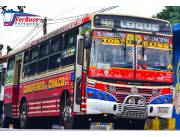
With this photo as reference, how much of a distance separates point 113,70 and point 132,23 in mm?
1569

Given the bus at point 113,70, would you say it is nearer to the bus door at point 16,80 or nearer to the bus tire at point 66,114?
the bus tire at point 66,114

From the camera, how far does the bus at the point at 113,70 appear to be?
1441cm

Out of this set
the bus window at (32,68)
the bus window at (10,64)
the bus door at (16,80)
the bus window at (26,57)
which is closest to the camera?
the bus window at (32,68)

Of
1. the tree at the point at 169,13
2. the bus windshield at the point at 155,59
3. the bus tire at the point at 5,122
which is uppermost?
the tree at the point at 169,13

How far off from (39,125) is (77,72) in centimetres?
625

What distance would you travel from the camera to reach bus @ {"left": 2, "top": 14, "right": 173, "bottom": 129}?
14406 mm

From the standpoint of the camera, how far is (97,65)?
1440 cm

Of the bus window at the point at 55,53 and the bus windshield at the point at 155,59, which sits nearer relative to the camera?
the bus windshield at the point at 155,59

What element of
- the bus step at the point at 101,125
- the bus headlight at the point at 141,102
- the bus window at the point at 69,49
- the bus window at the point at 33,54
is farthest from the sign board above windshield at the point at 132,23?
the bus window at the point at 33,54

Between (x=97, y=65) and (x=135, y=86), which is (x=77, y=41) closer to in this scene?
(x=97, y=65)

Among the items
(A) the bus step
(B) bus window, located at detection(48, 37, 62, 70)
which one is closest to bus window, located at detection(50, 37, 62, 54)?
(B) bus window, located at detection(48, 37, 62, 70)

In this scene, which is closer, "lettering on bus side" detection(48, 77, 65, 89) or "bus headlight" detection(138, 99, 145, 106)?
"bus headlight" detection(138, 99, 145, 106)

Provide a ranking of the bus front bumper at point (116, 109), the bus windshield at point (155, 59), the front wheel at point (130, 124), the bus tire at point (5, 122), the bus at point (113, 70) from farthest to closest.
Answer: the bus tire at point (5, 122) < the front wheel at point (130, 124) < the bus windshield at point (155, 59) < the bus at point (113, 70) < the bus front bumper at point (116, 109)

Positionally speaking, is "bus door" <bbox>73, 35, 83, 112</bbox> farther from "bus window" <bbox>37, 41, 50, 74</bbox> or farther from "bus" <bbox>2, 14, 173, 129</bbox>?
"bus window" <bbox>37, 41, 50, 74</bbox>
